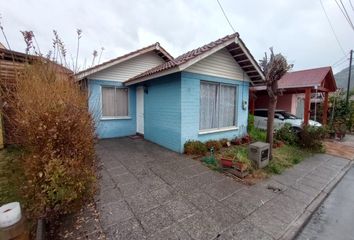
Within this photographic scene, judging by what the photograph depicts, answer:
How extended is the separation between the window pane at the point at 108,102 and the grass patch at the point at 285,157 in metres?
7.30

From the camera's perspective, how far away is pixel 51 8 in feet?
15.0

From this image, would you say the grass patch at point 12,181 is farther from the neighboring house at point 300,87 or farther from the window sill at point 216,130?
the neighboring house at point 300,87

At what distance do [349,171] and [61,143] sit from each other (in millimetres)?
8348

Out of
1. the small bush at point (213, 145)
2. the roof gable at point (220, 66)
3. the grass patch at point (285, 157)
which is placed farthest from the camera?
the small bush at point (213, 145)

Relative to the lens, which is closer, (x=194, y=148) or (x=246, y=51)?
(x=194, y=148)

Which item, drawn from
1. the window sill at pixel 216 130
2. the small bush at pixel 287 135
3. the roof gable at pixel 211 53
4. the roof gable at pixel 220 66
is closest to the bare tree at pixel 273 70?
the roof gable at pixel 211 53

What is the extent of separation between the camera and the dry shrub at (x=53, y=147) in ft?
7.34

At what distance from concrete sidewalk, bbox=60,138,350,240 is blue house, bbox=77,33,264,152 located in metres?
1.70

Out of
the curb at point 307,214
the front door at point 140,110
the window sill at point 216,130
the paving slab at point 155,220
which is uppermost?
the front door at point 140,110

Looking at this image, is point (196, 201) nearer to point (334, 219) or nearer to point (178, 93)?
point (334, 219)

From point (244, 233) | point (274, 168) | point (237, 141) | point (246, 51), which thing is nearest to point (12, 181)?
point (244, 233)

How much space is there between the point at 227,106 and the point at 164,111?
283 cm

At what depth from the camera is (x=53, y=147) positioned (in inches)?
93.7

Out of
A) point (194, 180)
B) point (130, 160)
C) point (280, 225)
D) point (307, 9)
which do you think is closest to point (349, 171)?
point (280, 225)
